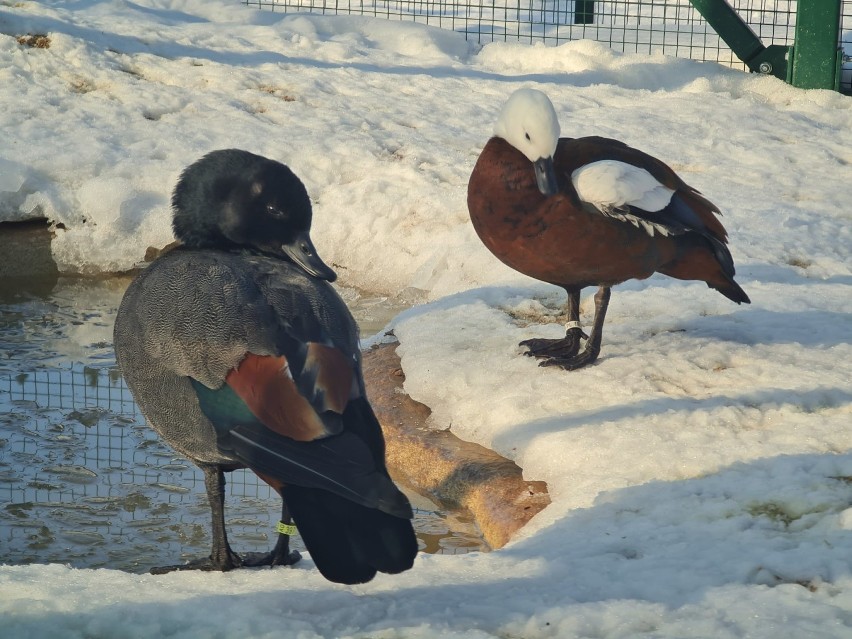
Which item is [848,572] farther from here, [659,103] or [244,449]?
[659,103]

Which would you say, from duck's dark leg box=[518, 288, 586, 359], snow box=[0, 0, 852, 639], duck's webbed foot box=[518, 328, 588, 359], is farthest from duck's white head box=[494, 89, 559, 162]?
snow box=[0, 0, 852, 639]

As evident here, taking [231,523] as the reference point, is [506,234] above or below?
above

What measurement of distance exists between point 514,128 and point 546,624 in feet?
7.36

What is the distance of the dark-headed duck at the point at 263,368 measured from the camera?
240 centimetres

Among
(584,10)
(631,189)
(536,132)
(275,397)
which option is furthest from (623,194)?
(584,10)

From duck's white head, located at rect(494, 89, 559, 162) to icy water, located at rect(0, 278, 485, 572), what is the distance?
134 centimetres

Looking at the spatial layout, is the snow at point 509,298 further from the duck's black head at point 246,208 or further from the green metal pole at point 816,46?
the duck's black head at point 246,208

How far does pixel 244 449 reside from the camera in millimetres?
2568

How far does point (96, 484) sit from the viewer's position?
4.15 meters

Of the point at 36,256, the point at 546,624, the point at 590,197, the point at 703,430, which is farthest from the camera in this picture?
the point at 36,256

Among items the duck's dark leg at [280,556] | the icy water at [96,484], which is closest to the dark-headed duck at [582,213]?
the icy water at [96,484]

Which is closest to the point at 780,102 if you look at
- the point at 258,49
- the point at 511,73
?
the point at 511,73

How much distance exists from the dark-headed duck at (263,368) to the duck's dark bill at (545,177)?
121 cm

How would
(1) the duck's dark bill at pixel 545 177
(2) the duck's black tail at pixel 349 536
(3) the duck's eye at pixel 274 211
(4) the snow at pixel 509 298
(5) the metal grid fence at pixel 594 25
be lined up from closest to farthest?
1. (2) the duck's black tail at pixel 349 536
2. (4) the snow at pixel 509 298
3. (3) the duck's eye at pixel 274 211
4. (1) the duck's dark bill at pixel 545 177
5. (5) the metal grid fence at pixel 594 25
